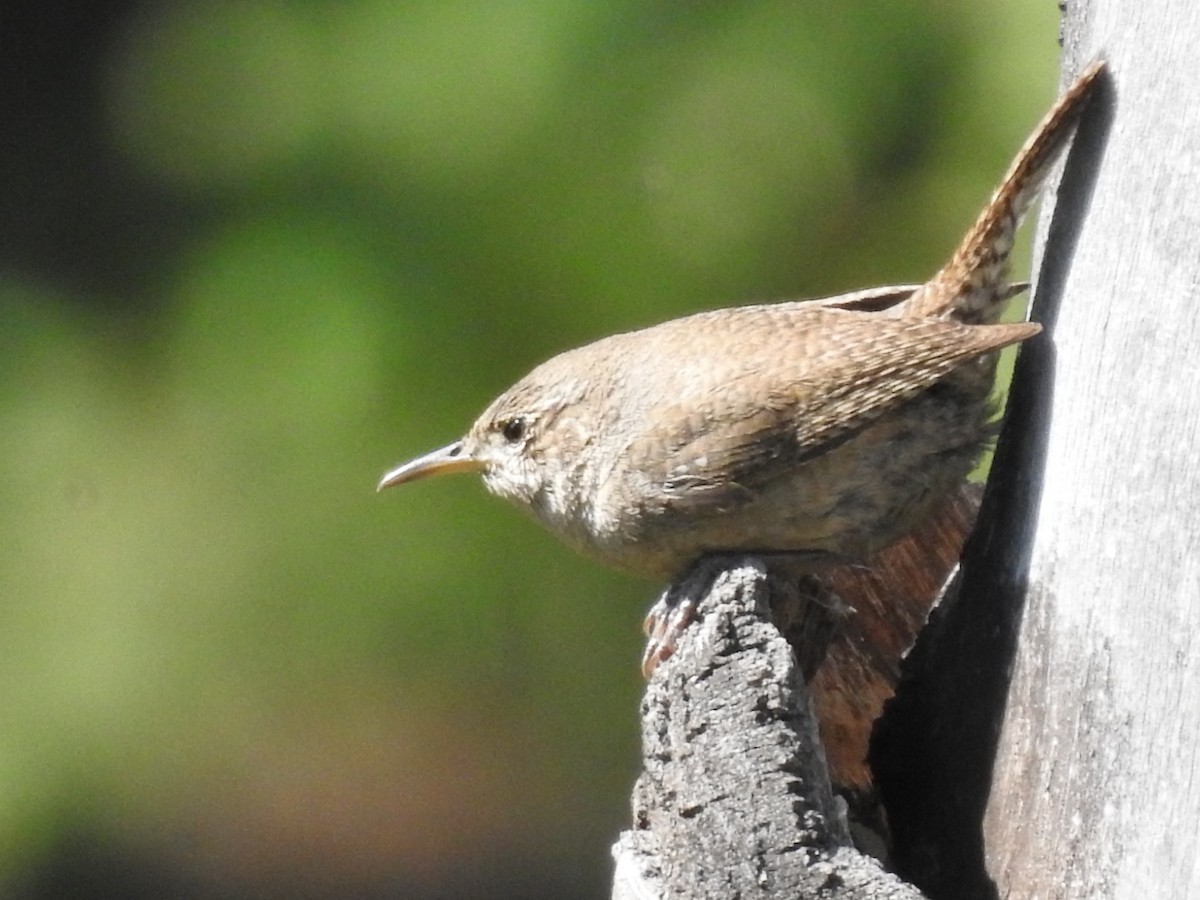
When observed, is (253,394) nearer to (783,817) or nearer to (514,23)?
(514,23)

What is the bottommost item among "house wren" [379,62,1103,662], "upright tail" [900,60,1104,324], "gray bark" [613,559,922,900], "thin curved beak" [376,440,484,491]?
"gray bark" [613,559,922,900]

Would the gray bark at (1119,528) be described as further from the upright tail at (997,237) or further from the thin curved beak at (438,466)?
the thin curved beak at (438,466)

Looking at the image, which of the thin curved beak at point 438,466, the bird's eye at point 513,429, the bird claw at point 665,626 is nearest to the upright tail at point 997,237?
the bird claw at point 665,626

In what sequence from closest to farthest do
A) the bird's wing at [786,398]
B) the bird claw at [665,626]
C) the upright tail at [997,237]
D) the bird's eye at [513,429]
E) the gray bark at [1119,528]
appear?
the gray bark at [1119,528]
the upright tail at [997,237]
the bird claw at [665,626]
the bird's wing at [786,398]
the bird's eye at [513,429]

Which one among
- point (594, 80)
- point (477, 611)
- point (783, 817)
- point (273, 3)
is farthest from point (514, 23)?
point (783, 817)

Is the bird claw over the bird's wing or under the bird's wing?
under

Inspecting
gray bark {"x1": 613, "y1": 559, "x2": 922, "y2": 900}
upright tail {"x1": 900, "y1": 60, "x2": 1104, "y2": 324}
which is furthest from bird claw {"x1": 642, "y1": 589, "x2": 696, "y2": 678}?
upright tail {"x1": 900, "y1": 60, "x2": 1104, "y2": 324}

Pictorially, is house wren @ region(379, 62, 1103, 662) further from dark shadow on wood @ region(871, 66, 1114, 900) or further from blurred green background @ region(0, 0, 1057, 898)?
blurred green background @ region(0, 0, 1057, 898)
